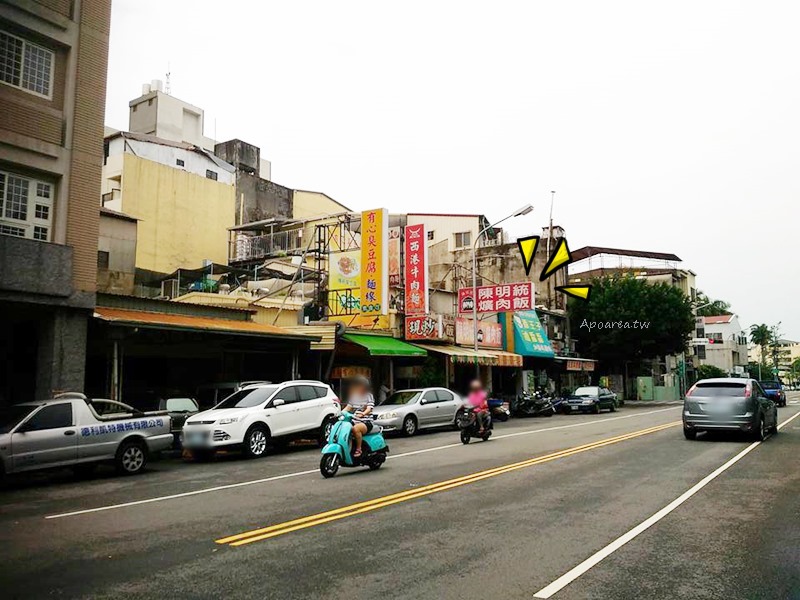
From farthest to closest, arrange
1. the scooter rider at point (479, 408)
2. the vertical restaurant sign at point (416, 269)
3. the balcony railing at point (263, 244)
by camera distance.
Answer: the balcony railing at point (263, 244), the vertical restaurant sign at point (416, 269), the scooter rider at point (479, 408)

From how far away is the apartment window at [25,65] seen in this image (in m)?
15.2

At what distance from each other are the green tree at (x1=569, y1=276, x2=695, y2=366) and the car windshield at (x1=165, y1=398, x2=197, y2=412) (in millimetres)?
37276

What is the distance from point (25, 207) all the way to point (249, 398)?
7.12 metres

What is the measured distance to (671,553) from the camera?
6164mm

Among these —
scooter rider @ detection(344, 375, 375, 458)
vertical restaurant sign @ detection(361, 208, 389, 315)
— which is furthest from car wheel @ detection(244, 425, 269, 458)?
vertical restaurant sign @ detection(361, 208, 389, 315)

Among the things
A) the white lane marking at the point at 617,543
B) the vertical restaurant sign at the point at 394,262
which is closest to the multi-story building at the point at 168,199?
the vertical restaurant sign at the point at 394,262

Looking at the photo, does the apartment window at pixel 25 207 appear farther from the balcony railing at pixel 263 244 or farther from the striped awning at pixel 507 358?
the balcony railing at pixel 263 244

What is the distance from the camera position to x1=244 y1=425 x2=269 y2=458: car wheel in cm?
1447

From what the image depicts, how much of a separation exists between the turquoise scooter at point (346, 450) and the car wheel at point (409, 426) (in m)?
7.93

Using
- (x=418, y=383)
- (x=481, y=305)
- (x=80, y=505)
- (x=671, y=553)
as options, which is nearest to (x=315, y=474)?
(x=80, y=505)

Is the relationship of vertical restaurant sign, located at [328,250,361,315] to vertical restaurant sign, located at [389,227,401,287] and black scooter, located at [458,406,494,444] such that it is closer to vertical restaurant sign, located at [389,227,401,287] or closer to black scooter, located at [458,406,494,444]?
vertical restaurant sign, located at [389,227,401,287]

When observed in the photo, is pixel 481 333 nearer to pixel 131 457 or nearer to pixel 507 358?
pixel 507 358

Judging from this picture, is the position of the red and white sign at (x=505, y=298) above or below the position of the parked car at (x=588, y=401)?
above

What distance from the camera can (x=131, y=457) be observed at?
12.7 metres
